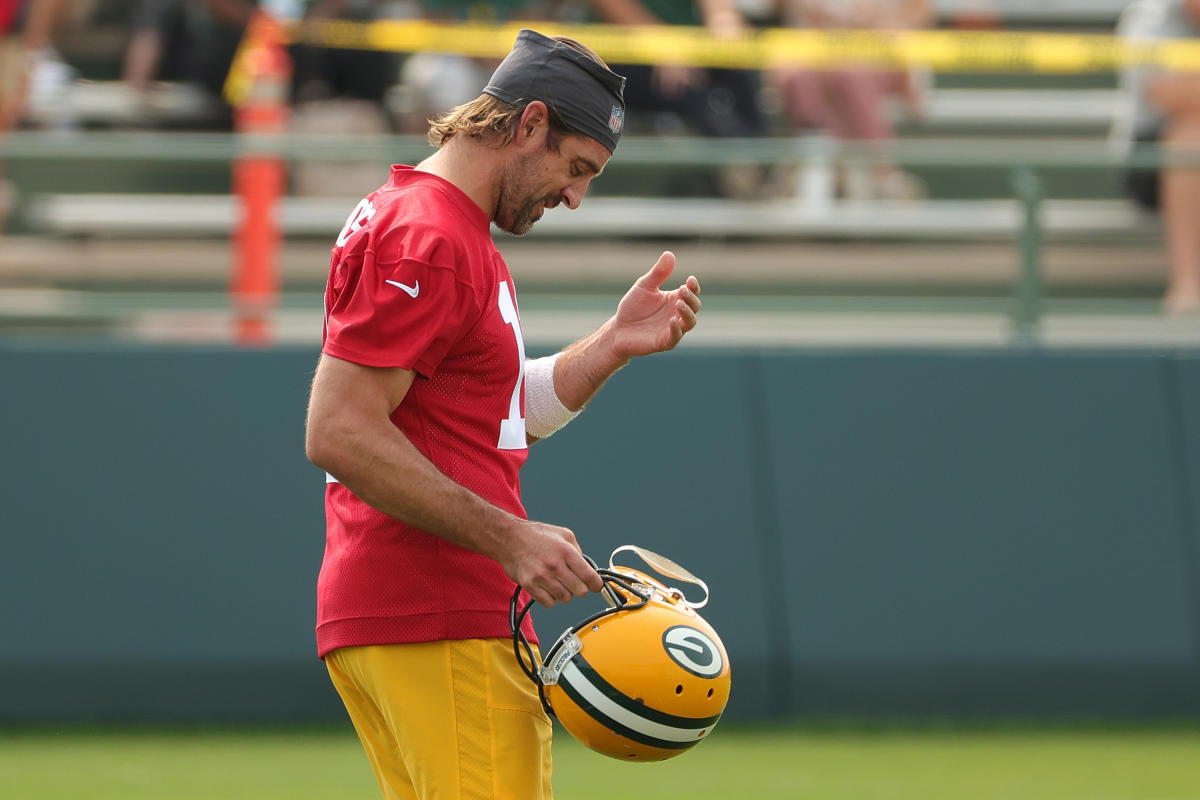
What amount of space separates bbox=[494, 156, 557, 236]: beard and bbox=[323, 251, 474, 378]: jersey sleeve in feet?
1.02

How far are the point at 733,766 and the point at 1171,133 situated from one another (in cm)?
464

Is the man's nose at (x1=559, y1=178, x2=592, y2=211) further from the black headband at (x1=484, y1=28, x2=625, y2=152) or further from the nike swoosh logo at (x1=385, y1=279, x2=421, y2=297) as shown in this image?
the nike swoosh logo at (x1=385, y1=279, x2=421, y2=297)

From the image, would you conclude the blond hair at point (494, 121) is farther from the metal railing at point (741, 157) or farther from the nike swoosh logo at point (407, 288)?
the metal railing at point (741, 157)

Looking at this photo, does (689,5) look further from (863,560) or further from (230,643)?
(230,643)

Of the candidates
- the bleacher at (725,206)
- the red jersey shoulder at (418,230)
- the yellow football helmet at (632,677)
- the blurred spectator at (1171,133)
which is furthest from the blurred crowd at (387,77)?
the yellow football helmet at (632,677)

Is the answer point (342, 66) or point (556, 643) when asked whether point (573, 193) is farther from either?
point (342, 66)

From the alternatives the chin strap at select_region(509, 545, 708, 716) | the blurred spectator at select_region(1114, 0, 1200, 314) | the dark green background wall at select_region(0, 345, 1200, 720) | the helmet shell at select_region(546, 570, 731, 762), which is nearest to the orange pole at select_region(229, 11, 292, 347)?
the dark green background wall at select_region(0, 345, 1200, 720)

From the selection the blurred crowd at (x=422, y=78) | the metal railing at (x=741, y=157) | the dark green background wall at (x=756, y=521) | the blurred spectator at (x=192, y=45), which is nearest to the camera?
the dark green background wall at (x=756, y=521)

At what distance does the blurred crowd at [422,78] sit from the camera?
10.1 metres

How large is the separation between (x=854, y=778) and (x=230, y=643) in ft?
10.9

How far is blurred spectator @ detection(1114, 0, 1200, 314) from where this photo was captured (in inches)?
350

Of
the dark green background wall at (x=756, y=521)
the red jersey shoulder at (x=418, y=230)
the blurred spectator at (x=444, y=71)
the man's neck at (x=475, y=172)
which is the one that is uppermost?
the blurred spectator at (x=444, y=71)

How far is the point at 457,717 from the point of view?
3.55m

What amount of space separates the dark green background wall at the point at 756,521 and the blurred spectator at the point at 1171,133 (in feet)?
1.58
